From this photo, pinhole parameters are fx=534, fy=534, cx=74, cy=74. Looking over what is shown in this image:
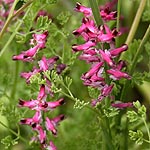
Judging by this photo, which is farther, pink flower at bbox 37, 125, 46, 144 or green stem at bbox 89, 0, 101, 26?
pink flower at bbox 37, 125, 46, 144

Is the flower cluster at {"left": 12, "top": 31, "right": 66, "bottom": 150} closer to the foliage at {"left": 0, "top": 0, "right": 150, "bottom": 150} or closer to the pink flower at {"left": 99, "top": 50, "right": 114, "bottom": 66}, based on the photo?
the foliage at {"left": 0, "top": 0, "right": 150, "bottom": 150}

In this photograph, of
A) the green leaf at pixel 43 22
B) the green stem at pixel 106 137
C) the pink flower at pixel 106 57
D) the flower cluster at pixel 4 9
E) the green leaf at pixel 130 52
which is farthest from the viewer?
the flower cluster at pixel 4 9

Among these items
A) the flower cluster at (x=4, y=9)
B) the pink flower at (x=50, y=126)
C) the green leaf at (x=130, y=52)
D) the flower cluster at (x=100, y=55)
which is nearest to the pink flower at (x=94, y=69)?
the flower cluster at (x=100, y=55)

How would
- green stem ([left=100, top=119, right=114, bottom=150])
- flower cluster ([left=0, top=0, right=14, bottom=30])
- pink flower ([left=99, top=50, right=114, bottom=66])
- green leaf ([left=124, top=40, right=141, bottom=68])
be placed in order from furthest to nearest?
flower cluster ([left=0, top=0, right=14, bottom=30]) < green leaf ([left=124, top=40, right=141, bottom=68]) < green stem ([left=100, top=119, right=114, bottom=150]) < pink flower ([left=99, top=50, right=114, bottom=66])

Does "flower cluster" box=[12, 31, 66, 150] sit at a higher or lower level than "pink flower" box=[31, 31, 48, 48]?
lower

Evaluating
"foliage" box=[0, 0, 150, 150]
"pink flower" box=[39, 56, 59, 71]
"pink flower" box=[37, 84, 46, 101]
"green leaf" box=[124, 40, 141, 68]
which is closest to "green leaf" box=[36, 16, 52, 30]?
"foliage" box=[0, 0, 150, 150]

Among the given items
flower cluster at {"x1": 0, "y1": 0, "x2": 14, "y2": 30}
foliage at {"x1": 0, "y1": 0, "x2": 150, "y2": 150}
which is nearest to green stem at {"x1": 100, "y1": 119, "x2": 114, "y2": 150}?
foliage at {"x1": 0, "y1": 0, "x2": 150, "y2": 150}

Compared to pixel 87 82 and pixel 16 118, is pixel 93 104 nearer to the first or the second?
pixel 87 82

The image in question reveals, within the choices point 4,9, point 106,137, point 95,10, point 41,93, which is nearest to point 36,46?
point 41,93

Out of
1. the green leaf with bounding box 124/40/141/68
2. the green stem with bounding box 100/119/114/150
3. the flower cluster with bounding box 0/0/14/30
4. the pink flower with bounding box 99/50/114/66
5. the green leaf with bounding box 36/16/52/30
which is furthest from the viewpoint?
the flower cluster with bounding box 0/0/14/30

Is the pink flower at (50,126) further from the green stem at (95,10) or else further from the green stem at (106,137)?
the green stem at (95,10)

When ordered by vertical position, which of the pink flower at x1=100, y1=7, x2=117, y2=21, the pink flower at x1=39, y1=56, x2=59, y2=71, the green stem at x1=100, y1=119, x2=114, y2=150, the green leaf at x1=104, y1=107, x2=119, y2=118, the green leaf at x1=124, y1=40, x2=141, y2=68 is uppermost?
the pink flower at x1=100, y1=7, x2=117, y2=21

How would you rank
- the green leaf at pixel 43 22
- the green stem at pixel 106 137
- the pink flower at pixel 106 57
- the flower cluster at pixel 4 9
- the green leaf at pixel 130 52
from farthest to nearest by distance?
the flower cluster at pixel 4 9, the green leaf at pixel 130 52, the green leaf at pixel 43 22, the green stem at pixel 106 137, the pink flower at pixel 106 57
